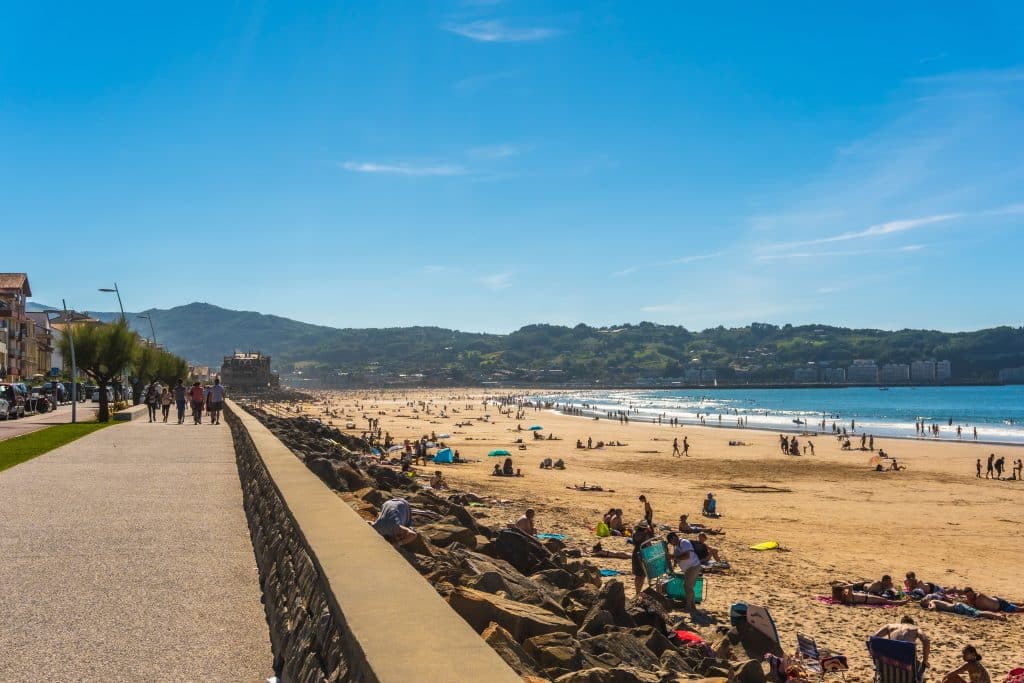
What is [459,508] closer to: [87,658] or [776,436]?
[87,658]

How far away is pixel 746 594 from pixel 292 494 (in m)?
7.89

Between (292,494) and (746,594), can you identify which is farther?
(746,594)

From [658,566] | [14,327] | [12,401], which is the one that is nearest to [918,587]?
[658,566]

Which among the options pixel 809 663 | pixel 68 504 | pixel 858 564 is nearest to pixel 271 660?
pixel 809 663

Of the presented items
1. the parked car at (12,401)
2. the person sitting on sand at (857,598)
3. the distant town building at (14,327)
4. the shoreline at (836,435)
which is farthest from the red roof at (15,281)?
the person sitting on sand at (857,598)

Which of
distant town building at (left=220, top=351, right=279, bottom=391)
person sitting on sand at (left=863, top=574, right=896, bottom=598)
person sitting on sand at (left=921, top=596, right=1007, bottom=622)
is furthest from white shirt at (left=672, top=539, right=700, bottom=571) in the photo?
distant town building at (left=220, top=351, right=279, bottom=391)

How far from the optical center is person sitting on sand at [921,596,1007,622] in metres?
11.7

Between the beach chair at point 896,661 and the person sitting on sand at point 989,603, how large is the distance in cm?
576

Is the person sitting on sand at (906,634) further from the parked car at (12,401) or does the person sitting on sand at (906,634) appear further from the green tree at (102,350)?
the parked car at (12,401)

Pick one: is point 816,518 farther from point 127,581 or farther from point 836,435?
point 836,435

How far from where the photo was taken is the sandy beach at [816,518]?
11.1m

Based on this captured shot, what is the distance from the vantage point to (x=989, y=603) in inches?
473

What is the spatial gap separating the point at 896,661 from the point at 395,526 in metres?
4.70

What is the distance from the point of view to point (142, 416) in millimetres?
36219
